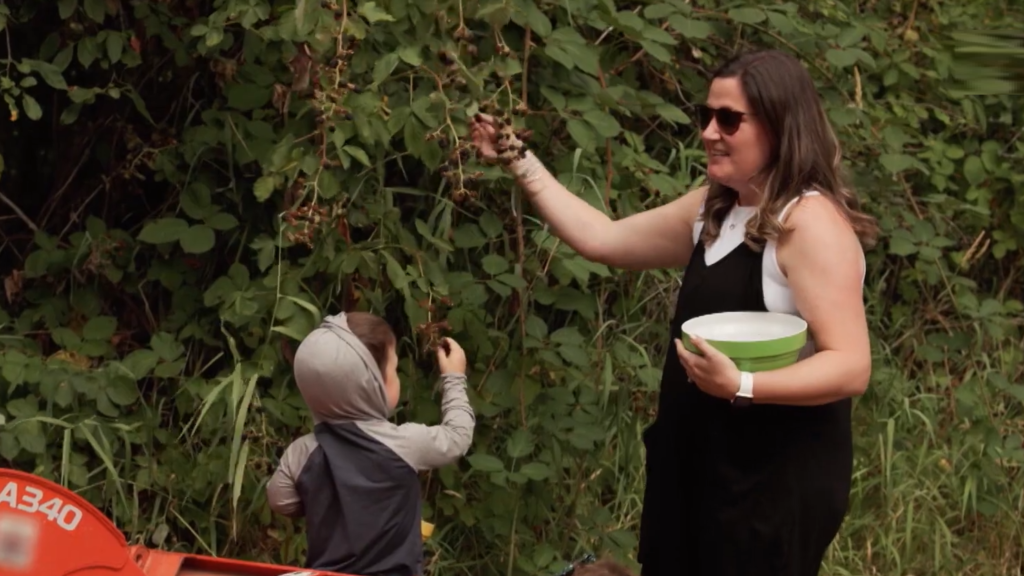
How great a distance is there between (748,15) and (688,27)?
35cm

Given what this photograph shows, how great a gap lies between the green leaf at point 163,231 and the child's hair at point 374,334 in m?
1.14

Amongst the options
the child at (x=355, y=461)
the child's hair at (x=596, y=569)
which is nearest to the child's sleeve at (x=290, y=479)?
the child at (x=355, y=461)

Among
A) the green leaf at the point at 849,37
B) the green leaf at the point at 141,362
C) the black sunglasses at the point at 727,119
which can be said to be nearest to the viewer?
the black sunglasses at the point at 727,119

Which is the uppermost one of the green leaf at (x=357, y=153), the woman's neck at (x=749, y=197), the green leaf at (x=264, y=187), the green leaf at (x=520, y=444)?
the woman's neck at (x=749, y=197)

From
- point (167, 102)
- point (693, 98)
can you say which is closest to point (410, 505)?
point (167, 102)

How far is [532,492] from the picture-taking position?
380cm

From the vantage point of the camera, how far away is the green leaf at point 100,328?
4.05m

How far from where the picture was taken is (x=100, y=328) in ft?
13.3

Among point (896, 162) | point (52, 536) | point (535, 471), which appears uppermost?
point (52, 536)

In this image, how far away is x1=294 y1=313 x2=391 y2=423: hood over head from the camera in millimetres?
2807

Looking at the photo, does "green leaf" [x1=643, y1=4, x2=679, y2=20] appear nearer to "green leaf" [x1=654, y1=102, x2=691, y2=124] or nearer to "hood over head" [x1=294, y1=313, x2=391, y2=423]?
"green leaf" [x1=654, y1=102, x2=691, y2=124]

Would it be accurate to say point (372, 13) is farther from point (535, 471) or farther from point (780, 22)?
point (780, 22)

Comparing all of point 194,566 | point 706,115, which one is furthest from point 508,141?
point 194,566

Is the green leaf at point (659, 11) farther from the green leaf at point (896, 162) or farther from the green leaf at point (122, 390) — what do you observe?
the green leaf at point (122, 390)
